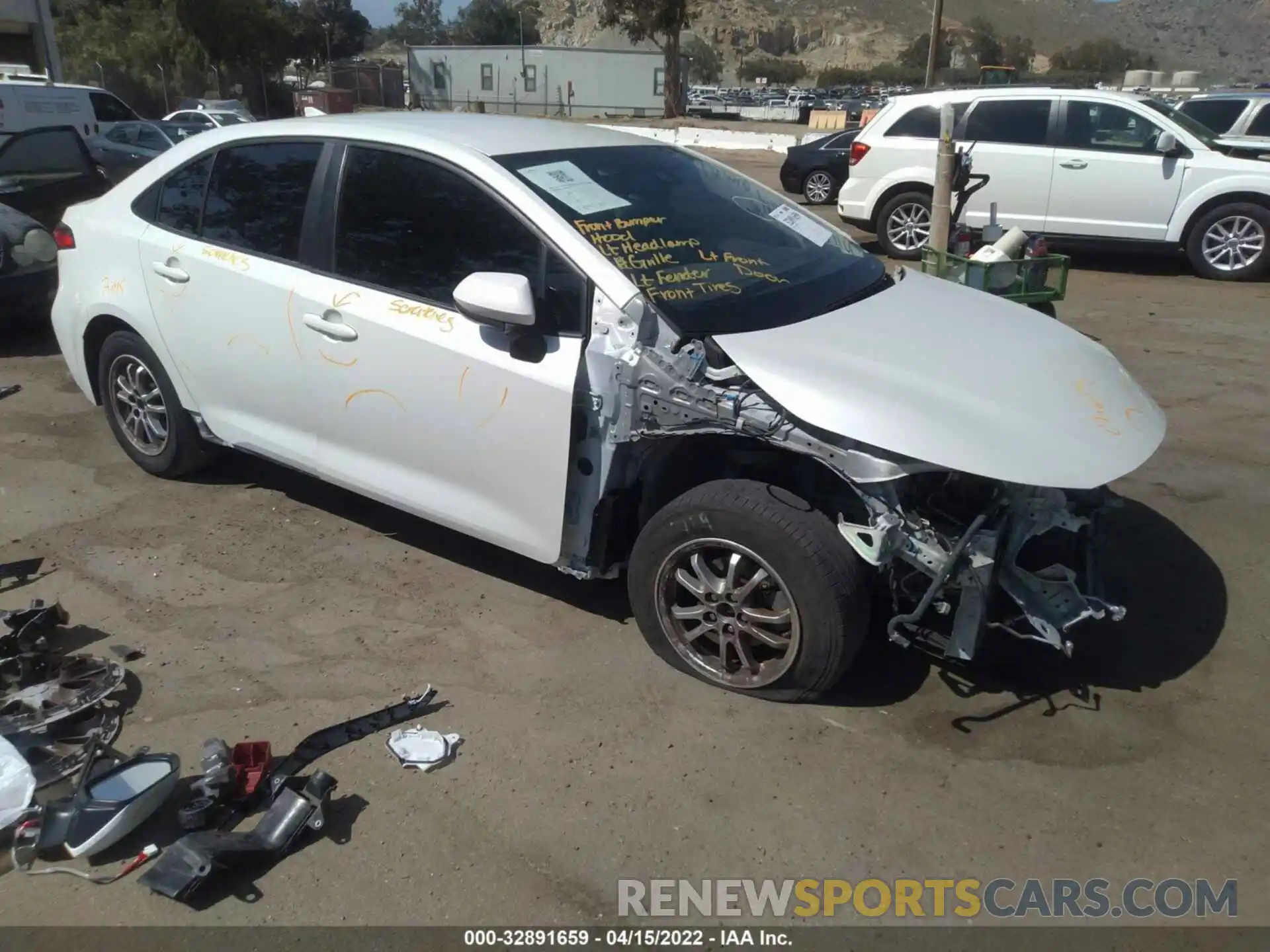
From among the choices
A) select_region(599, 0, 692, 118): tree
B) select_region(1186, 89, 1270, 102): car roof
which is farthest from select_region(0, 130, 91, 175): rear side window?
select_region(599, 0, 692, 118): tree

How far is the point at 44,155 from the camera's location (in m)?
9.49

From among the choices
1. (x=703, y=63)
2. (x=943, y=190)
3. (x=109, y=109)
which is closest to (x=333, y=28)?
(x=703, y=63)

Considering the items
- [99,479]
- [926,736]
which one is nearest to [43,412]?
[99,479]

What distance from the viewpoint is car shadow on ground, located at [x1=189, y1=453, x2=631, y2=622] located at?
4180 millimetres

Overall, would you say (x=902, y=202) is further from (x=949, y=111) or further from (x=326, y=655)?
(x=326, y=655)

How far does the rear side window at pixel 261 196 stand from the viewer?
4176 mm

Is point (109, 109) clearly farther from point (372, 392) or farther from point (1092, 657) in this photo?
point (1092, 657)

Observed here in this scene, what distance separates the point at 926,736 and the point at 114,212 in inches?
169

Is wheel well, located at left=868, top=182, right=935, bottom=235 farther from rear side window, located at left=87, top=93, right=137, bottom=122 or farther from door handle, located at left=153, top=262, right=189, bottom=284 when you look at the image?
rear side window, located at left=87, top=93, right=137, bottom=122

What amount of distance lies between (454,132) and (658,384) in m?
1.49

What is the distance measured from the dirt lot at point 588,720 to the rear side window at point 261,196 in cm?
130

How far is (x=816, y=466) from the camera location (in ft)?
11.3

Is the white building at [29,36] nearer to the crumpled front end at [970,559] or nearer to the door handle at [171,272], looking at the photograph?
the door handle at [171,272]

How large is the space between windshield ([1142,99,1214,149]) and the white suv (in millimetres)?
16
